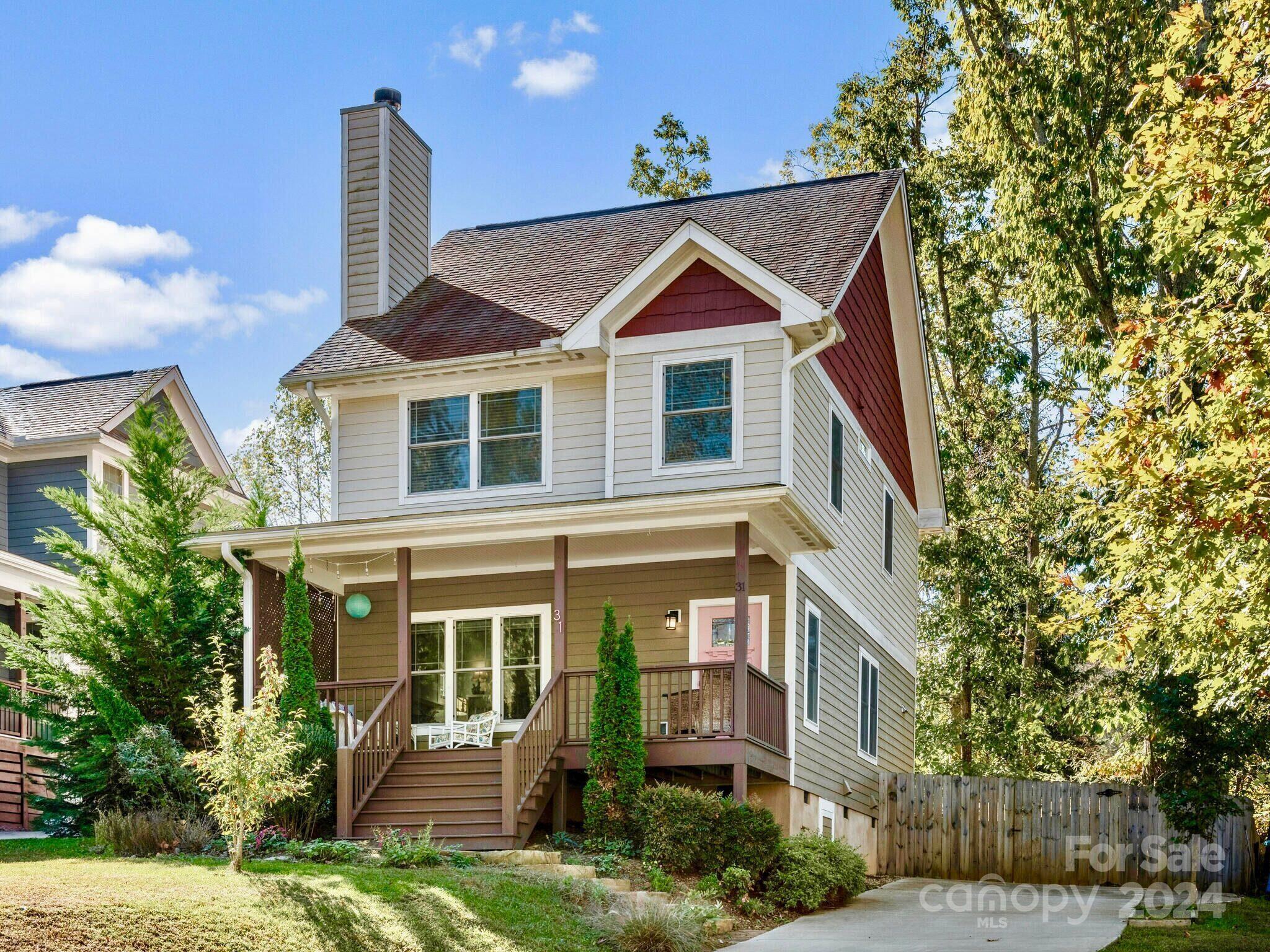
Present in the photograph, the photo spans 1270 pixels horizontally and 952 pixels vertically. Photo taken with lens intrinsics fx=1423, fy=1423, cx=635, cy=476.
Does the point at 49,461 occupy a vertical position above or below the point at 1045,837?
above

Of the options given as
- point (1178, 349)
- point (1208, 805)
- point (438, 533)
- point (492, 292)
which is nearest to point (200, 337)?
point (492, 292)

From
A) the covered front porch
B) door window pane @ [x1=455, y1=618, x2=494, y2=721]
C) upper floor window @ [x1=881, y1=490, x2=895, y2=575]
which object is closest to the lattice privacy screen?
the covered front porch

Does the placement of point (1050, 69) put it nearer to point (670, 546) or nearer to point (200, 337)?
→ point (670, 546)

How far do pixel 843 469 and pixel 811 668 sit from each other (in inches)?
118

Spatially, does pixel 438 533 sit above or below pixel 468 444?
below

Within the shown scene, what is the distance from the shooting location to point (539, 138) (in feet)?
86.1

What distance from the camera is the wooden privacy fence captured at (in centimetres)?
1881

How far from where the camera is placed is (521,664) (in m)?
18.5

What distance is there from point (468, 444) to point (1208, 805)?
1000 centimetres

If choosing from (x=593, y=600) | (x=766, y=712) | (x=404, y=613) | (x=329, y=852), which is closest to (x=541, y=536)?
(x=404, y=613)

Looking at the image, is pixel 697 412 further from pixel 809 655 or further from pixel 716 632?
pixel 809 655

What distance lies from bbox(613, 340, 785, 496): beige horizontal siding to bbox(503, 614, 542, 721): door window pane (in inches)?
96.2

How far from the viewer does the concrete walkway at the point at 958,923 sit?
1188cm

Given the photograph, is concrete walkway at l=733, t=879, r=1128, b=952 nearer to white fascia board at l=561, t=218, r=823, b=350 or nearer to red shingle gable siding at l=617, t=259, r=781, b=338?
white fascia board at l=561, t=218, r=823, b=350
